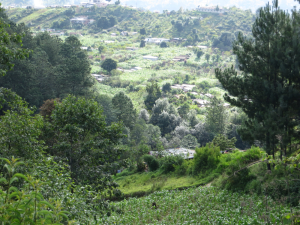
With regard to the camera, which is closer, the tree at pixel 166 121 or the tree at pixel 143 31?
the tree at pixel 166 121

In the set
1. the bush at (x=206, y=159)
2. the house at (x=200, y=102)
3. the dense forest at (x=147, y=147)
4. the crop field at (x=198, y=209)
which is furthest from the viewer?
the house at (x=200, y=102)

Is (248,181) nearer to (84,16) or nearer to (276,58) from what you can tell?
(276,58)

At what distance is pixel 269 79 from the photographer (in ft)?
35.3

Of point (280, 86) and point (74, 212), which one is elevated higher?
point (280, 86)

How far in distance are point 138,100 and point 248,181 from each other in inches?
1445

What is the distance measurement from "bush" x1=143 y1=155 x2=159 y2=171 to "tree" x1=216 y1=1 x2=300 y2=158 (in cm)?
763

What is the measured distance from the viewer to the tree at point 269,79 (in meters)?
9.73

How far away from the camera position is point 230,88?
37.1ft

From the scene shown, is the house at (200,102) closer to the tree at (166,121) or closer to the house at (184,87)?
the house at (184,87)

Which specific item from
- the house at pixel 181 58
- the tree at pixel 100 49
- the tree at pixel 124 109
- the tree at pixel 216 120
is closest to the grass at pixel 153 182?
the tree at pixel 124 109

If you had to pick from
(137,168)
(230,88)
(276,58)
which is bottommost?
(137,168)

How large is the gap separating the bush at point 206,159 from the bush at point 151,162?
3.98m

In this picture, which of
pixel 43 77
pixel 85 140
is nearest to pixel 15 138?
pixel 85 140

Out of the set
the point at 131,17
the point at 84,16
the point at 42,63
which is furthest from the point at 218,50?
the point at 42,63
